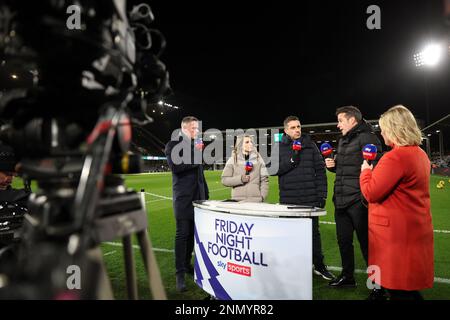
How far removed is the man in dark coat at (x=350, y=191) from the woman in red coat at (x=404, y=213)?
2.54 ft

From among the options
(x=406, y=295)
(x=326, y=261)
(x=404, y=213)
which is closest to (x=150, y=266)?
(x=404, y=213)

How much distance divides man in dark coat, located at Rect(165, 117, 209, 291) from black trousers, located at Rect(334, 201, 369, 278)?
63.6 inches

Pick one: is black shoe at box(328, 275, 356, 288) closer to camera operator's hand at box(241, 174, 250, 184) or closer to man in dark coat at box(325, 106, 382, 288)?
man in dark coat at box(325, 106, 382, 288)

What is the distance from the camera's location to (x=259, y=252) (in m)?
2.48

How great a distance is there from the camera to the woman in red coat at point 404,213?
2.31 metres

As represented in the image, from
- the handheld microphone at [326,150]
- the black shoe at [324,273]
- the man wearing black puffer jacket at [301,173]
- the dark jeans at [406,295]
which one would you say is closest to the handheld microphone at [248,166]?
the man wearing black puffer jacket at [301,173]

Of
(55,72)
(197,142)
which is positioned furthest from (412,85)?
(55,72)

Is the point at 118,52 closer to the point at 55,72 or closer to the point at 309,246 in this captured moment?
the point at 55,72

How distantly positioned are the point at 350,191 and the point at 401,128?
103 centimetres

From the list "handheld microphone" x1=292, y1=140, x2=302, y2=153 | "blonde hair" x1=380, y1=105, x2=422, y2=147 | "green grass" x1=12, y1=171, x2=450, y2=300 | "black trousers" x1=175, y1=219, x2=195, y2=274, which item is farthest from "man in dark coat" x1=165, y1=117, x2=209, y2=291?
"blonde hair" x1=380, y1=105, x2=422, y2=147

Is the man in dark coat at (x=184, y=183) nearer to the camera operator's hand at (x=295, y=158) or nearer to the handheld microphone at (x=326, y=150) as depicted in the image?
the camera operator's hand at (x=295, y=158)

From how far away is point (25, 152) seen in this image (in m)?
1.02

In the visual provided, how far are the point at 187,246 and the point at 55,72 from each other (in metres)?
2.90
